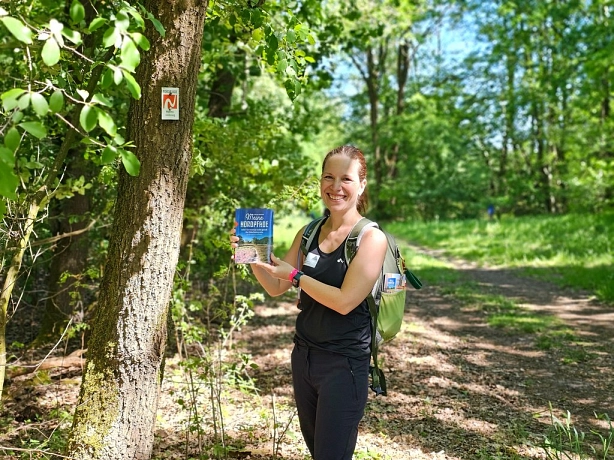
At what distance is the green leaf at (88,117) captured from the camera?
1.74 meters

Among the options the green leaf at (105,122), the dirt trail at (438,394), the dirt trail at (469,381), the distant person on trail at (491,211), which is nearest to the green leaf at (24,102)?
the green leaf at (105,122)

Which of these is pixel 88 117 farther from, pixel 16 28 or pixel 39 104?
pixel 16 28

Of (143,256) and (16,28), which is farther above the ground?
(16,28)

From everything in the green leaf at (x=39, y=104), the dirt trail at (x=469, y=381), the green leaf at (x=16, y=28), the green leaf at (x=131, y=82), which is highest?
the green leaf at (x=16, y=28)

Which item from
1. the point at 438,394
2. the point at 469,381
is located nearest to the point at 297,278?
the point at 438,394

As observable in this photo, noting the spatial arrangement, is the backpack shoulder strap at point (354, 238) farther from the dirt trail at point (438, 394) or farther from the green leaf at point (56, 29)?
the green leaf at point (56, 29)

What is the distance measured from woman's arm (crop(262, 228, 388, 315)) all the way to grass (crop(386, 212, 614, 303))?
8111 millimetres

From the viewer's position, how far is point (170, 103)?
291 cm

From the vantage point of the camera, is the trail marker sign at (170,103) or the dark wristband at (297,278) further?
the trail marker sign at (170,103)

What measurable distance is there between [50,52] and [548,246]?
1506 centimetres

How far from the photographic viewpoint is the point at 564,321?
835 centimetres

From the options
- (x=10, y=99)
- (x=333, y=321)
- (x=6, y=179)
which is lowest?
(x=333, y=321)

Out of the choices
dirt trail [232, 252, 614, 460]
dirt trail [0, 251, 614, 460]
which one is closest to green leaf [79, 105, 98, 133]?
dirt trail [0, 251, 614, 460]

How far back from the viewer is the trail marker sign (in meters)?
2.90
